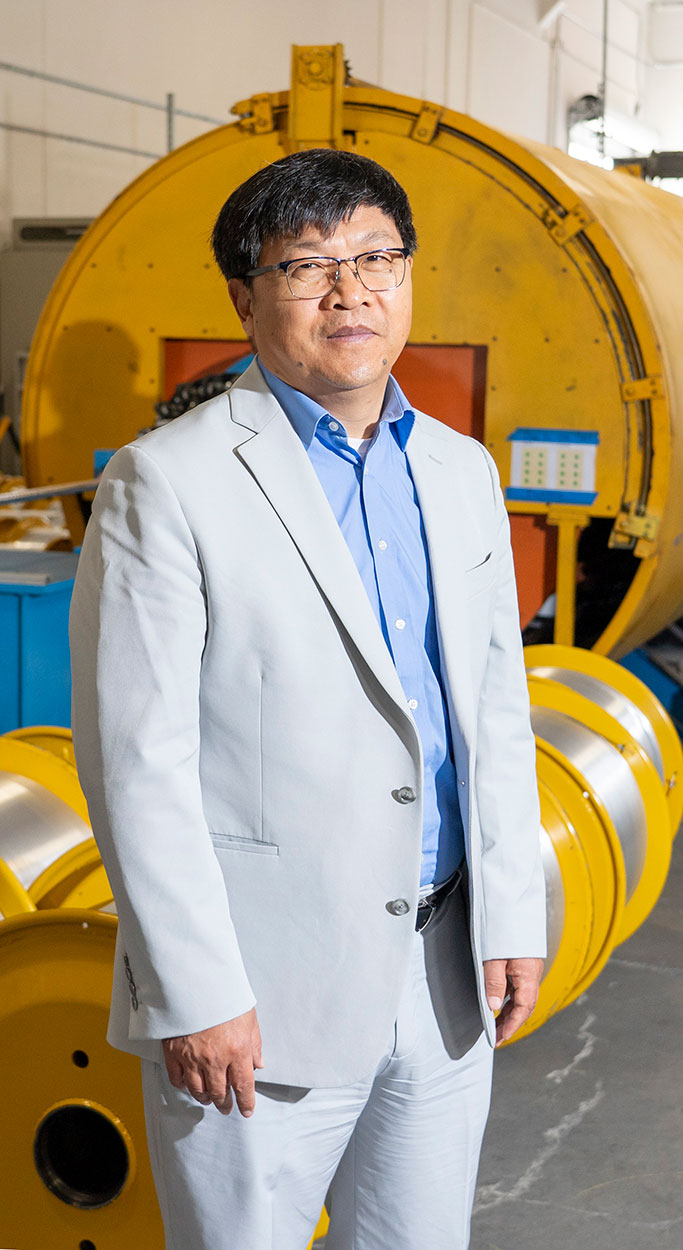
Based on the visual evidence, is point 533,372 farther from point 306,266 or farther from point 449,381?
point 306,266

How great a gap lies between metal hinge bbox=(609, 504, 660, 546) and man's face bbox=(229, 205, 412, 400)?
2457 mm

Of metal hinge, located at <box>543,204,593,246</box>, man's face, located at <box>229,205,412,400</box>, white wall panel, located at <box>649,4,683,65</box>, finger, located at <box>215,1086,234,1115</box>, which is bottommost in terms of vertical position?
finger, located at <box>215,1086,234,1115</box>

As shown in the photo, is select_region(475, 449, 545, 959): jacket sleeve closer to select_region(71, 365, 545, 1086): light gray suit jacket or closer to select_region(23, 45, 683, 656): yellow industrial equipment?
select_region(71, 365, 545, 1086): light gray suit jacket

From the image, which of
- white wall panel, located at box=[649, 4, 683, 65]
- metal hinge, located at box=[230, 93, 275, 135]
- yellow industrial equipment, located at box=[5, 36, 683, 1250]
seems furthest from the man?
white wall panel, located at box=[649, 4, 683, 65]

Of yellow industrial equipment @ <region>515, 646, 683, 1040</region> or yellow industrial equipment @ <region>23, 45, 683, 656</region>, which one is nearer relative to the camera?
yellow industrial equipment @ <region>515, 646, 683, 1040</region>

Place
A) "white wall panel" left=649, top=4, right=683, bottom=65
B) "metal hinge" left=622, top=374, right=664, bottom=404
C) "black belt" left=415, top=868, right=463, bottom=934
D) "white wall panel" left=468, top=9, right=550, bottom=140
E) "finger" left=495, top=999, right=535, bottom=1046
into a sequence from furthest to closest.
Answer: "white wall panel" left=649, top=4, right=683, bottom=65, "white wall panel" left=468, top=9, right=550, bottom=140, "metal hinge" left=622, top=374, right=664, bottom=404, "finger" left=495, top=999, right=535, bottom=1046, "black belt" left=415, top=868, right=463, bottom=934

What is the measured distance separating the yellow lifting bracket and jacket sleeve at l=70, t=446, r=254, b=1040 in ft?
9.19

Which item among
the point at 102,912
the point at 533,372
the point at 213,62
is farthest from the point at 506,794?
the point at 213,62

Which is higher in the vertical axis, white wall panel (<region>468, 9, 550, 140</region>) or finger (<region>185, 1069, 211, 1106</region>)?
white wall panel (<region>468, 9, 550, 140</region>)

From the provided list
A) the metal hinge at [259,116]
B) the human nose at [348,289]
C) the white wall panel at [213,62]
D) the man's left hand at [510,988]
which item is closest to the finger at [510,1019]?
the man's left hand at [510,988]

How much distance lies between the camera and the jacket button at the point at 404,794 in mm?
1351

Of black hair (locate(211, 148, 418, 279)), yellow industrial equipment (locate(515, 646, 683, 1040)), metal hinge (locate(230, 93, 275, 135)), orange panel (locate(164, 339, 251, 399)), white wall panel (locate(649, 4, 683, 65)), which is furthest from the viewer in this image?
white wall panel (locate(649, 4, 683, 65))

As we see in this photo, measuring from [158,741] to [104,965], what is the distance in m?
0.77

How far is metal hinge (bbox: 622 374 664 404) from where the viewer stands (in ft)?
11.8
